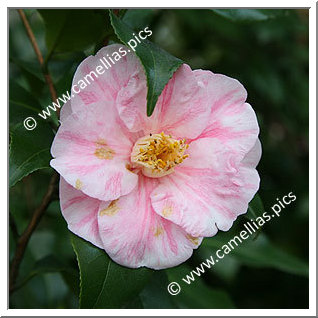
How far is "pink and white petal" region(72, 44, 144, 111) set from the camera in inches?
31.6

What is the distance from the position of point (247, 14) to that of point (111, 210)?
1.73 feet

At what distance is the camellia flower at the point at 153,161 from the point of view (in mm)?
795

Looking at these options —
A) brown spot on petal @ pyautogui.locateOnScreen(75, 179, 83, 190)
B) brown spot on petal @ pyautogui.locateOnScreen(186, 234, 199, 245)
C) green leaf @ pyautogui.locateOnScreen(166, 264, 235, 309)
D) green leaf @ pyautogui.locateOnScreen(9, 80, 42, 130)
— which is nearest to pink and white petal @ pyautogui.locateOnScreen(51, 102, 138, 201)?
brown spot on petal @ pyautogui.locateOnScreen(75, 179, 83, 190)

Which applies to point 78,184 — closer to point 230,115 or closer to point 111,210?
point 111,210

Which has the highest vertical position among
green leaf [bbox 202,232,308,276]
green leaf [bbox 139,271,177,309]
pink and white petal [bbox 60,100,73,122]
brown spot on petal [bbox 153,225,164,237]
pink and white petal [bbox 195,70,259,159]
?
pink and white petal [bbox 60,100,73,122]

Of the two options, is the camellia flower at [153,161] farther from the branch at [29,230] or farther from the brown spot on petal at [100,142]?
the branch at [29,230]

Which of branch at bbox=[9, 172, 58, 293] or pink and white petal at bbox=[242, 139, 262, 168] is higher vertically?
branch at bbox=[9, 172, 58, 293]

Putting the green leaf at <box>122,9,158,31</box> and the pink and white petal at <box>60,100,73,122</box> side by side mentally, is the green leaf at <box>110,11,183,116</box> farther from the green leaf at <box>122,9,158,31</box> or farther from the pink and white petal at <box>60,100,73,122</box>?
the green leaf at <box>122,9,158,31</box>

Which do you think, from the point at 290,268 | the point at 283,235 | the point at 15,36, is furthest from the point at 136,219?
the point at 283,235

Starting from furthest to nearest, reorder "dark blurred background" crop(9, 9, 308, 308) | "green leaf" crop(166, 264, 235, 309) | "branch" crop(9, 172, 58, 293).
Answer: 1. "dark blurred background" crop(9, 9, 308, 308)
2. "green leaf" crop(166, 264, 235, 309)
3. "branch" crop(9, 172, 58, 293)

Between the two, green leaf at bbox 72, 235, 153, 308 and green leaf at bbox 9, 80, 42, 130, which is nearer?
green leaf at bbox 72, 235, 153, 308

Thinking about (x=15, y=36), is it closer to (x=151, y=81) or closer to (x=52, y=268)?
(x=52, y=268)

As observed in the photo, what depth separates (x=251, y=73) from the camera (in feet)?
6.92

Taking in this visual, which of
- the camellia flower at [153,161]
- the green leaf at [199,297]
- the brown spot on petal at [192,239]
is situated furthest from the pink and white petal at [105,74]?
the green leaf at [199,297]
